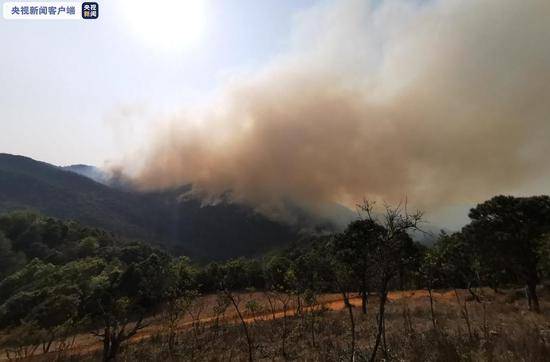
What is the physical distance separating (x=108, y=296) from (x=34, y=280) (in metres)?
11.8

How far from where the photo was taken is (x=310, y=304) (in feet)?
121

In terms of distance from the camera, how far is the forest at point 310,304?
1482 cm

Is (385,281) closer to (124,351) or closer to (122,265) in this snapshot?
(124,351)

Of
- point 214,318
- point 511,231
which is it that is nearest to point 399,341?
point 511,231

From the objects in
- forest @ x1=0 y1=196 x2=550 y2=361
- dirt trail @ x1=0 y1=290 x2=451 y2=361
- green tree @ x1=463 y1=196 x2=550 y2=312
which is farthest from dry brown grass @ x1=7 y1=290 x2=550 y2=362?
green tree @ x1=463 y1=196 x2=550 y2=312

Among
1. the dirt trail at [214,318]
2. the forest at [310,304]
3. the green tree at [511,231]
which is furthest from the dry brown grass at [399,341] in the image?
the green tree at [511,231]

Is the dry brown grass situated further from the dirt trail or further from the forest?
the dirt trail

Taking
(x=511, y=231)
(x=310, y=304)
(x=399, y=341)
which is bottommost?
(x=310, y=304)

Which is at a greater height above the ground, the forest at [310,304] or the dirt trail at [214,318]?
the forest at [310,304]

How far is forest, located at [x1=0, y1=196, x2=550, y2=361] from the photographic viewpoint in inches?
583

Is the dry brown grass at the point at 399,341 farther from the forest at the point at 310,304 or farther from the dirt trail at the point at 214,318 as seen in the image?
the dirt trail at the point at 214,318

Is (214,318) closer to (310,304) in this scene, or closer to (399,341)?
(310,304)

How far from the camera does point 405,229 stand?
410 inches

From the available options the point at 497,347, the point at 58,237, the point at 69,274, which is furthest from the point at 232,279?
the point at 497,347
